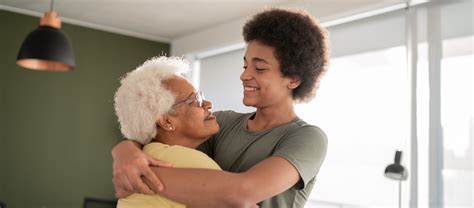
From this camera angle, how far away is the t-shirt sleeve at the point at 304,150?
4.45 ft

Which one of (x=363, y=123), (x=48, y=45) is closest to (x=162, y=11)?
(x=48, y=45)

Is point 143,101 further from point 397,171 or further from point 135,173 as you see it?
point 397,171

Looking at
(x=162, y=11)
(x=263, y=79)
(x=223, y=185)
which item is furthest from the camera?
(x=162, y=11)

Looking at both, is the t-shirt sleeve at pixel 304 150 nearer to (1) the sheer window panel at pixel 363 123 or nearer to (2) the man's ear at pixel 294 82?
(2) the man's ear at pixel 294 82

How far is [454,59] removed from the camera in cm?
318

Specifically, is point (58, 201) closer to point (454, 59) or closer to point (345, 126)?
point (345, 126)

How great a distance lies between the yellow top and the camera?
134 centimetres

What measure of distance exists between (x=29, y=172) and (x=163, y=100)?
3868mm

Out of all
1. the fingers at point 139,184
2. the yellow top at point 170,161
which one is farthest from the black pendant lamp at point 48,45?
the fingers at point 139,184

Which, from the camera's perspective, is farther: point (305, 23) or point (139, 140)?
point (305, 23)

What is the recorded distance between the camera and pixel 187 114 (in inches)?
61.8

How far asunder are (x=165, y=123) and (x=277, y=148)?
36cm

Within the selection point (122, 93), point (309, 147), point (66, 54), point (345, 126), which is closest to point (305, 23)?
point (309, 147)

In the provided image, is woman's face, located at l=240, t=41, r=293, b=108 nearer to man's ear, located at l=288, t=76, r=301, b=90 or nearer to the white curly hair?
man's ear, located at l=288, t=76, r=301, b=90
